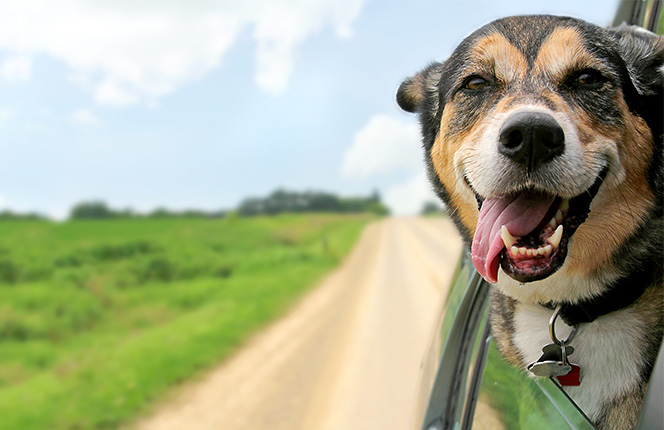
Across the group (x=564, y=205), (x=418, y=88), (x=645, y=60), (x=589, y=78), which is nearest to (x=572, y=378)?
(x=564, y=205)

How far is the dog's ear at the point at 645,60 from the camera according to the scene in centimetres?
202

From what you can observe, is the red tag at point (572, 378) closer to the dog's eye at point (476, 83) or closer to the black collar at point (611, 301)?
the black collar at point (611, 301)

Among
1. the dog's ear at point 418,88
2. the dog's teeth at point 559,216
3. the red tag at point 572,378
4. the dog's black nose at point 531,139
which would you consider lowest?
the red tag at point 572,378

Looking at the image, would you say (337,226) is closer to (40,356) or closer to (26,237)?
(26,237)

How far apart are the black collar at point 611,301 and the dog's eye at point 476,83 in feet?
2.86

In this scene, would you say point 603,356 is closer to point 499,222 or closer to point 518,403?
point 518,403

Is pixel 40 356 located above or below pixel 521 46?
below

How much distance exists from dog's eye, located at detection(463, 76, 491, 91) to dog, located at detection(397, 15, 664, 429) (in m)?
0.04

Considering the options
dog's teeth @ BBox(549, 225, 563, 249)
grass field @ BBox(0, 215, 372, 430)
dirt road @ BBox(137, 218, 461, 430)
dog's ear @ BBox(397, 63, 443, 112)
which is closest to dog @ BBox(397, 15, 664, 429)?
dog's teeth @ BBox(549, 225, 563, 249)

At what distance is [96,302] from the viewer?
14.1m

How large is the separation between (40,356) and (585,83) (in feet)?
34.3

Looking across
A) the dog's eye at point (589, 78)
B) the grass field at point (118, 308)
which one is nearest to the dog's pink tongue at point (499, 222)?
the dog's eye at point (589, 78)

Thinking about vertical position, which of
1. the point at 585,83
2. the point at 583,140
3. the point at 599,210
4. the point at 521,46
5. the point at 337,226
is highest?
the point at 521,46

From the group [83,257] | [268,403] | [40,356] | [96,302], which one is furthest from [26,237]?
[268,403]
